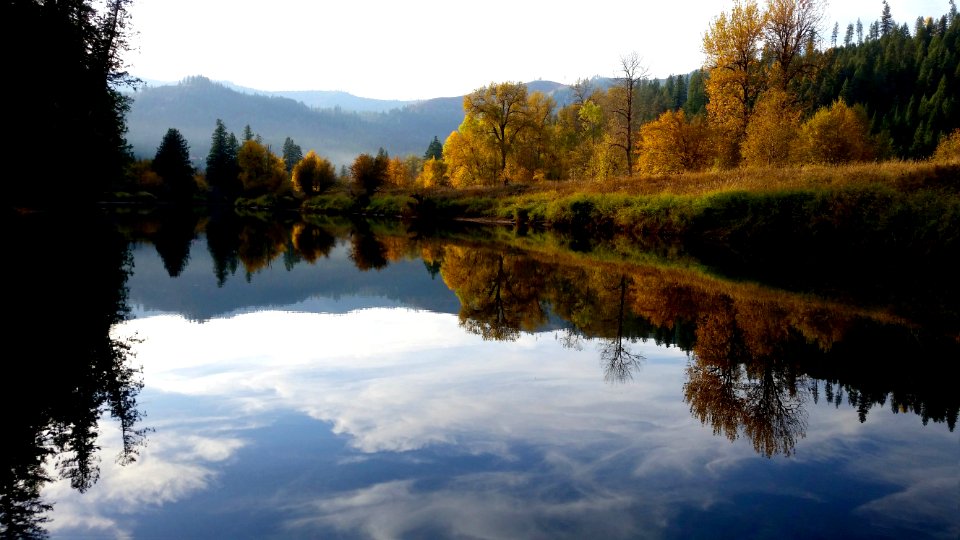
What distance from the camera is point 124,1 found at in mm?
28609

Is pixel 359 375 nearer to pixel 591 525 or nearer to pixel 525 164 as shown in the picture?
pixel 591 525

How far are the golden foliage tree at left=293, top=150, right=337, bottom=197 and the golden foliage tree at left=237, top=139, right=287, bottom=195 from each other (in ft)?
24.8

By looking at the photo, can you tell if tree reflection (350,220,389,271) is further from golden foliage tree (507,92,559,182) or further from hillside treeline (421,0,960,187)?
golden foliage tree (507,92,559,182)

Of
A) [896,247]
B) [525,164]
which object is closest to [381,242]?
[896,247]

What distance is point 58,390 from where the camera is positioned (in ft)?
21.7

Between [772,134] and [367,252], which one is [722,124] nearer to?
[772,134]

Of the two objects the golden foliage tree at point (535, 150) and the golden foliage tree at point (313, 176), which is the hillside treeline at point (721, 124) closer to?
the golden foliage tree at point (535, 150)

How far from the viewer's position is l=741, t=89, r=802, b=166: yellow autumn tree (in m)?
32.4

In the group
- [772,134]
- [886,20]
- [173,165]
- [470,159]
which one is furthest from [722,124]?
[886,20]

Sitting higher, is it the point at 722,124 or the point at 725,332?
the point at 722,124

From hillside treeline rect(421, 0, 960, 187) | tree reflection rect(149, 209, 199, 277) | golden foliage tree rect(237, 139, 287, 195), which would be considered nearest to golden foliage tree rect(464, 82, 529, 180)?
hillside treeline rect(421, 0, 960, 187)

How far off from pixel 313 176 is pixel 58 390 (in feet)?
240

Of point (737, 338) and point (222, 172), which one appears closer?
point (737, 338)

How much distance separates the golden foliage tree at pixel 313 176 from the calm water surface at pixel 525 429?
67.1m
